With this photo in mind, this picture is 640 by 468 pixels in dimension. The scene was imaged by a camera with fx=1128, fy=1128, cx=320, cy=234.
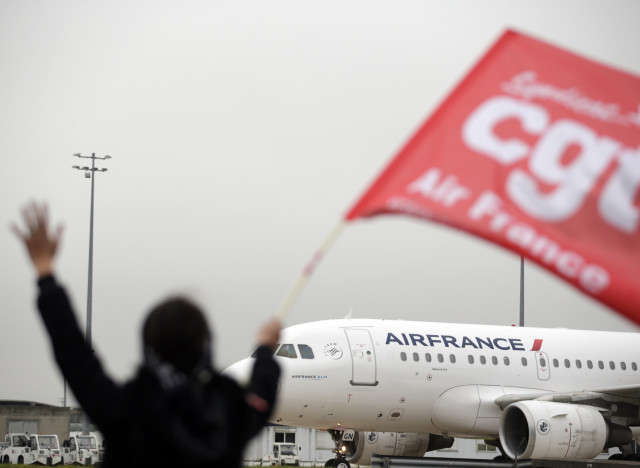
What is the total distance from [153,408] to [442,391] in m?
19.1

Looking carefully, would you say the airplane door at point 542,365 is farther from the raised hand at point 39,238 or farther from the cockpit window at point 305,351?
the raised hand at point 39,238

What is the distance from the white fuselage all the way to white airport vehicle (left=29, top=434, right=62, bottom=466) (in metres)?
21.4

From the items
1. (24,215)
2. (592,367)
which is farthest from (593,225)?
(592,367)

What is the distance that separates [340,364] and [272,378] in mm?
17299

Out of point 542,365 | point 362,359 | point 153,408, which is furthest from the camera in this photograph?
point 542,365

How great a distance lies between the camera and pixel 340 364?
2095 centimetres

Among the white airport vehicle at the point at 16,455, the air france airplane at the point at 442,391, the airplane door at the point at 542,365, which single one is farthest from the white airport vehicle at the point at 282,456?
the airplane door at the point at 542,365

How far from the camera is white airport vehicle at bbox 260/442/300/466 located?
4562 centimetres

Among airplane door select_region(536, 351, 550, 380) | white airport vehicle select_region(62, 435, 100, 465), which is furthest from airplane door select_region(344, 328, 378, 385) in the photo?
white airport vehicle select_region(62, 435, 100, 465)

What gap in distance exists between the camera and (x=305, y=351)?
69.5 ft

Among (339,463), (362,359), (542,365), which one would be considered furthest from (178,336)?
(542,365)

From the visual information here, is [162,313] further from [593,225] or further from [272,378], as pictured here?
[593,225]

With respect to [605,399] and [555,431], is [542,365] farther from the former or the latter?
[555,431]

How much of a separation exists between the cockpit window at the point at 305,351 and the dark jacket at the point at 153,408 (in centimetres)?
1760
